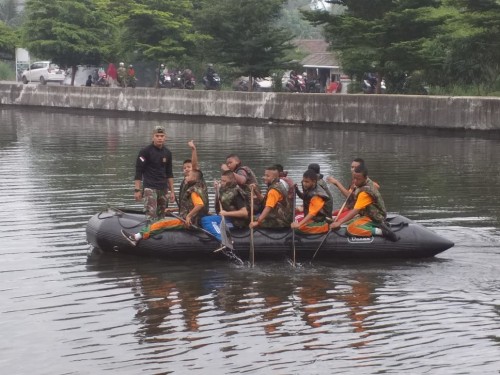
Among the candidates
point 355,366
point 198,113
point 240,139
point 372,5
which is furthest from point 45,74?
point 355,366

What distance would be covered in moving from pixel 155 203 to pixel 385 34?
26.0m

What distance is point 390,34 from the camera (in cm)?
4125

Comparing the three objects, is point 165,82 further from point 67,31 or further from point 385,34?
point 385,34

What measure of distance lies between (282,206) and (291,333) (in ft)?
12.9

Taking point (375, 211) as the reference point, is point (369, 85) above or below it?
above

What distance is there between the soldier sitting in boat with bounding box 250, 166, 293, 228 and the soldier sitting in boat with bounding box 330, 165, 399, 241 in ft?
2.10

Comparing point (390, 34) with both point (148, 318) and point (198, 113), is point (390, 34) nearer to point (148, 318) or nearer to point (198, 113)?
point (198, 113)

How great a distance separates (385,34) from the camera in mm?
41031

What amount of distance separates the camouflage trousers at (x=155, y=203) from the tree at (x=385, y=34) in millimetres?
24585

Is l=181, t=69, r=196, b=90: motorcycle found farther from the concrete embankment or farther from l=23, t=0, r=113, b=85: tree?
l=23, t=0, r=113, b=85: tree

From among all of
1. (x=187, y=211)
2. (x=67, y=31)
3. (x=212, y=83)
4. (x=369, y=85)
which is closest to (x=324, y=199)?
(x=187, y=211)

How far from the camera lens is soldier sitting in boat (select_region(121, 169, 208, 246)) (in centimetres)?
1579

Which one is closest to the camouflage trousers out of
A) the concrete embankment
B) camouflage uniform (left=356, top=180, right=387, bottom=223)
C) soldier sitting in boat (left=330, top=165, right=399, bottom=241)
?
soldier sitting in boat (left=330, top=165, right=399, bottom=241)

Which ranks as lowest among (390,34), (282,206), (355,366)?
(355,366)
